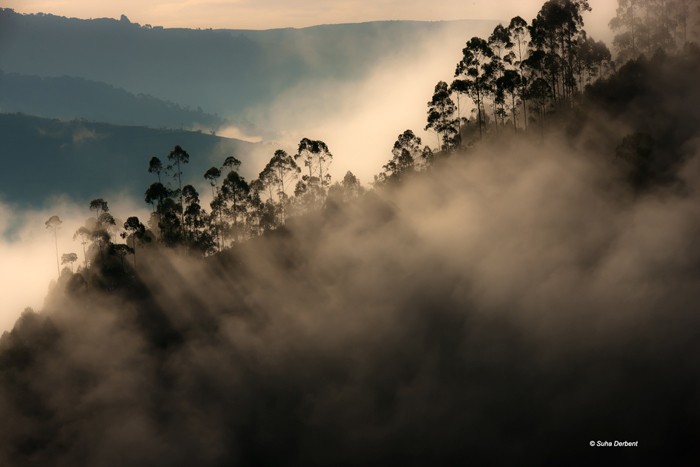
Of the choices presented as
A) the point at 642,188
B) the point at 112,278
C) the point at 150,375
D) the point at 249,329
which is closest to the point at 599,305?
the point at 642,188

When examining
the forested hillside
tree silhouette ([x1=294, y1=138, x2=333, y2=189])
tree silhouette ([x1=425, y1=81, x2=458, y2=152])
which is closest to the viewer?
the forested hillside

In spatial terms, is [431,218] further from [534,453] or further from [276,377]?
[534,453]

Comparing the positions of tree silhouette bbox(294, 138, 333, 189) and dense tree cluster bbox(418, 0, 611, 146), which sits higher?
dense tree cluster bbox(418, 0, 611, 146)

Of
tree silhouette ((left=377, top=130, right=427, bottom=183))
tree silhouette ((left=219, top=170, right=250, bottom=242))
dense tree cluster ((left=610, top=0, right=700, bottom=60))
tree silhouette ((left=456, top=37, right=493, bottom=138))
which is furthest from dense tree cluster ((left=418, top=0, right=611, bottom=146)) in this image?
tree silhouette ((left=219, top=170, right=250, bottom=242))

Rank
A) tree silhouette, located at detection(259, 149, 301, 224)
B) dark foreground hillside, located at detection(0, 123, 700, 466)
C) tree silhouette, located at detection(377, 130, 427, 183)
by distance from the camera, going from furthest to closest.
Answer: tree silhouette, located at detection(259, 149, 301, 224), tree silhouette, located at detection(377, 130, 427, 183), dark foreground hillside, located at detection(0, 123, 700, 466)

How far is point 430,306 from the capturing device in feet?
380

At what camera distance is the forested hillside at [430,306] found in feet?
312

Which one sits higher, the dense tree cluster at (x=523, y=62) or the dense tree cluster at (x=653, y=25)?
the dense tree cluster at (x=653, y=25)

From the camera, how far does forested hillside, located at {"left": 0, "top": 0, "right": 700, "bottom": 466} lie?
9506 cm

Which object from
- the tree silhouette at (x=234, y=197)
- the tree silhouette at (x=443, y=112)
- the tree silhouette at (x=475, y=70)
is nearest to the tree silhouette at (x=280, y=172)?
Answer: the tree silhouette at (x=234, y=197)

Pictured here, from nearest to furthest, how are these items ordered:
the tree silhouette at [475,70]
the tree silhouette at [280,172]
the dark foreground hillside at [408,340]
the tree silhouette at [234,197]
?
the dark foreground hillside at [408,340] < the tree silhouette at [475,70] < the tree silhouette at [234,197] < the tree silhouette at [280,172]

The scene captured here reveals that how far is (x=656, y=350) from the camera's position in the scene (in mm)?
90500

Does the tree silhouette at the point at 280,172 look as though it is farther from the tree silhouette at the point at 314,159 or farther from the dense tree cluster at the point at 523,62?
the dense tree cluster at the point at 523,62

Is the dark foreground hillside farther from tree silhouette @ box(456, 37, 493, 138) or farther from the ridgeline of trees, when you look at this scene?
tree silhouette @ box(456, 37, 493, 138)
